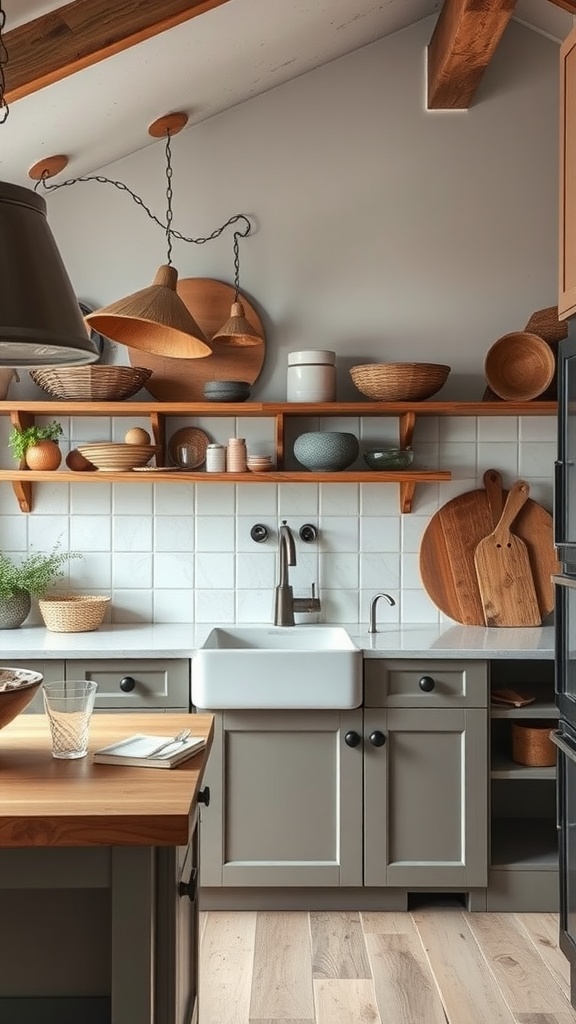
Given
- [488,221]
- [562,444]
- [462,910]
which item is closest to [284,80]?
[488,221]

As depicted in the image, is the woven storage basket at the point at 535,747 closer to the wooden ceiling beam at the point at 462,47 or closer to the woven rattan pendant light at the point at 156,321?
the woven rattan pendant light at the point at 156,321

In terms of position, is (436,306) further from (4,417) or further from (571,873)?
(571,873)

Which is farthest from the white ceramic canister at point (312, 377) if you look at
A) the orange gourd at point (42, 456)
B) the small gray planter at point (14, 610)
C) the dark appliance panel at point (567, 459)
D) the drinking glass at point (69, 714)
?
the drinking glass at point (69, 714)

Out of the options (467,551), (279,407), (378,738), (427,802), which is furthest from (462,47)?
(427,802)

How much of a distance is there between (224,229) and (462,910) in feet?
8.64

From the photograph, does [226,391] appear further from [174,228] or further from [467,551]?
[467,551]

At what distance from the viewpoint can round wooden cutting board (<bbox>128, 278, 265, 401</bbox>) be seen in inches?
159

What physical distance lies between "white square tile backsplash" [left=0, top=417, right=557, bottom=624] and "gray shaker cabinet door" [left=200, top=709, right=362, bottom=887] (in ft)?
2.34

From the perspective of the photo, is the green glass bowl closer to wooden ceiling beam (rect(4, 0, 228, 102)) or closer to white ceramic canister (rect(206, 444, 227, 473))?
white ceramic canister (rect(206, 444, 227, 473))

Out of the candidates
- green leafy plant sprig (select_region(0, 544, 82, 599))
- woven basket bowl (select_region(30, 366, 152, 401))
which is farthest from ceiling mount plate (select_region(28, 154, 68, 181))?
green leafy plant sprig (select_region(0, 544, 82, 599))

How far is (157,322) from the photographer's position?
287 cm

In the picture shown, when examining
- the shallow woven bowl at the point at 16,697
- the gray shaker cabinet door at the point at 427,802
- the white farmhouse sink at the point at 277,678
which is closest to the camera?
the shallow woven bowl at the point at 16,697

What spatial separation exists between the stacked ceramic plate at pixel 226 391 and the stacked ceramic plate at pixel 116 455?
299 mm

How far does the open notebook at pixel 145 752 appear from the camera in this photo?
1911 mm
